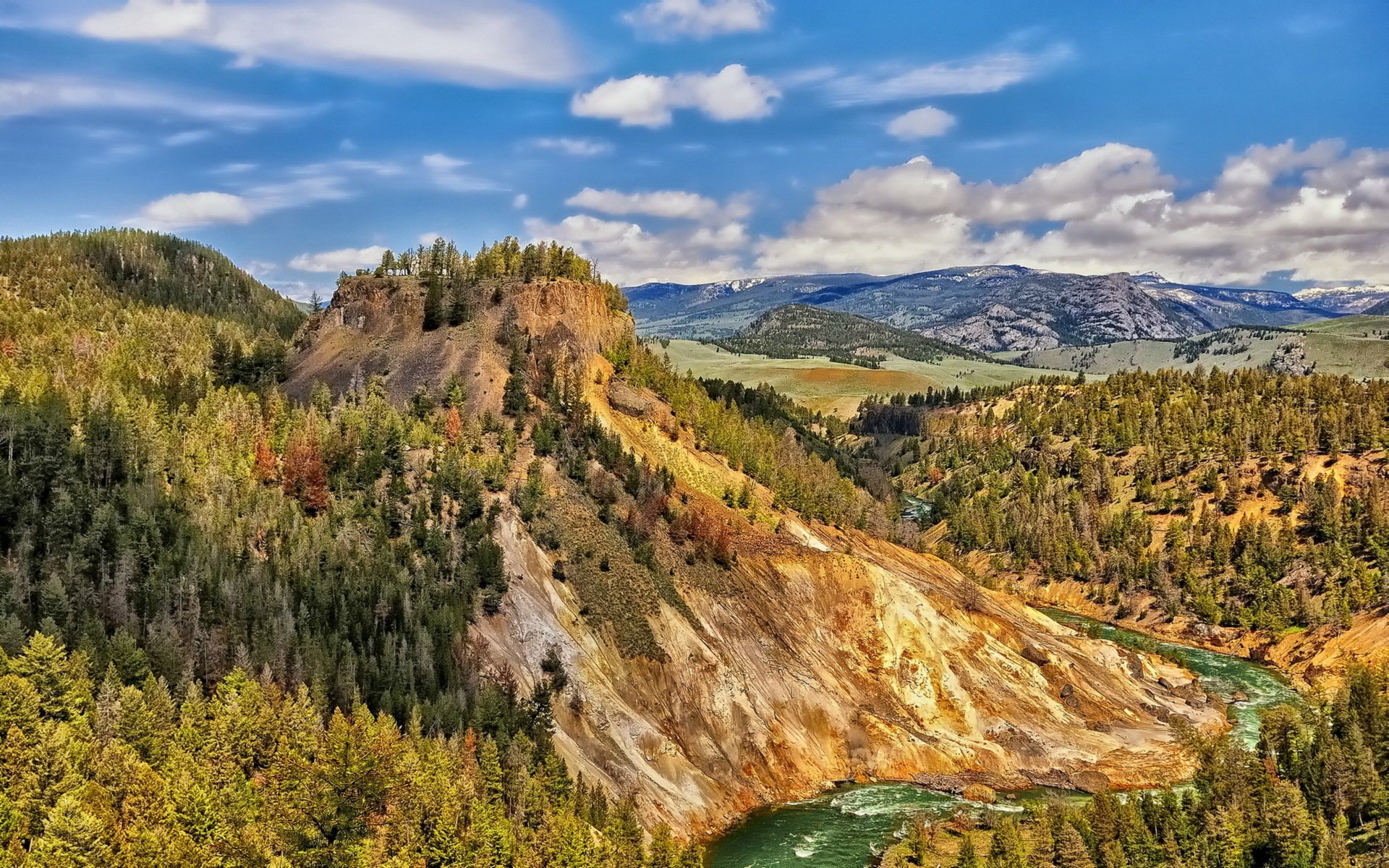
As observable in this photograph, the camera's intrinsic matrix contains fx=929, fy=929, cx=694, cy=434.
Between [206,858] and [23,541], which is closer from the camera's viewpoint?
[206,858]

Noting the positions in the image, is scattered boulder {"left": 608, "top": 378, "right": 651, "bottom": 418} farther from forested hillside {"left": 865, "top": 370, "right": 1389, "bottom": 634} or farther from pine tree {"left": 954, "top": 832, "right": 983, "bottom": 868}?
forested hillside {"left": 865, "top": 370, "right": 1389, "bottom": 634}

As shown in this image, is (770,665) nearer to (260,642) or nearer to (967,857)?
(967,857)

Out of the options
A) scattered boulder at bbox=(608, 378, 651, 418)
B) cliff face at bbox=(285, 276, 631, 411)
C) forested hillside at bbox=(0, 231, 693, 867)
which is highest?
cliff face at bbox=(285, 276, 631, 411)

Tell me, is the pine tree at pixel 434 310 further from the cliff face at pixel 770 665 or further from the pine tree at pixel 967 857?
the pine tree at pixel 967 857

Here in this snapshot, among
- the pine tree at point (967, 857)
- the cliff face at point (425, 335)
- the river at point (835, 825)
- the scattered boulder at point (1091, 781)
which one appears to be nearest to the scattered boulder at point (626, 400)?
the cliff face at point (425, 335)

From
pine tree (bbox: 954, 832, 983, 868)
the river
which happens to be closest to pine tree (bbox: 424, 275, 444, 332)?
the river

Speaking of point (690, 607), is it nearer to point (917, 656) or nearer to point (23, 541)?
point (917, 656)

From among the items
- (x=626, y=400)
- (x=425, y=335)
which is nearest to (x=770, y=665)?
(x=626, y=400)

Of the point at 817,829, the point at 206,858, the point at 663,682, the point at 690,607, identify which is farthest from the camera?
the point at 690,607

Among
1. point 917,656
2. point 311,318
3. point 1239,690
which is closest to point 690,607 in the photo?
point 917,656
